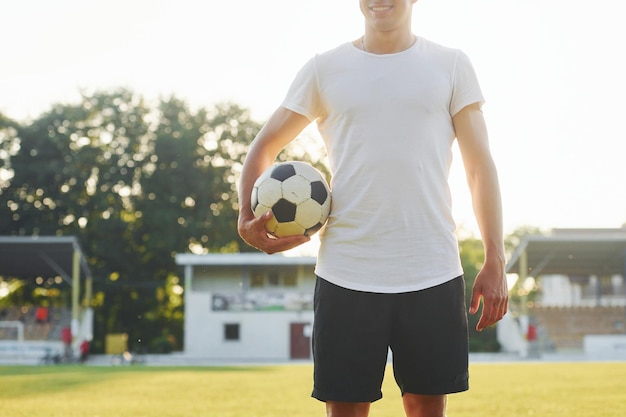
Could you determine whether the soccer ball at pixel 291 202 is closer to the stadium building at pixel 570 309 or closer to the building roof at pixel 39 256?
the building roof at pixel 39 256

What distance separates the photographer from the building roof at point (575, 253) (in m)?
39.8

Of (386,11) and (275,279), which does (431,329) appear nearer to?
(386,11)

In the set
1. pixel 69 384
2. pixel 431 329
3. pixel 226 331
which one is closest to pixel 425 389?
pixel 431 329

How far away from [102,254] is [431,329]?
4439cm

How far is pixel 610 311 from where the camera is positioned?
4466 centimetres

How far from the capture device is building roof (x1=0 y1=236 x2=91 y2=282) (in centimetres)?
3644

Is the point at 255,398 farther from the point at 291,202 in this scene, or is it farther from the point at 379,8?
the point at 379,8

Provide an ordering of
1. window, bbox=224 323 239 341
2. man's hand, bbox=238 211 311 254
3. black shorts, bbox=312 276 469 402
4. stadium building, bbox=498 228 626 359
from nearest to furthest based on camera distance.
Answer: black shorts, bbox=312 276 469 402 < man's hand, bbox=238 211 311 254 < stadium building, bbox=498 228 626 359 < window, bbox=224 323 239 341

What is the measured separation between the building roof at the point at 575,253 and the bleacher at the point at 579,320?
77.9 inches


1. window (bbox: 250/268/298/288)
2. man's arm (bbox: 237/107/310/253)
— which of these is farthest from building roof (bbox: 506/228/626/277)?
man's arm (bbox: 237/107/310/253)

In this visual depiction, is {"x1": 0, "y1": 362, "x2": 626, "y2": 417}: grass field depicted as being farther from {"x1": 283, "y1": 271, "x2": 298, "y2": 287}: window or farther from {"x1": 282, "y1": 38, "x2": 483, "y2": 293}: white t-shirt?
{"x1": 283, "y1": 271, "x2": 298, "y2": 287}: window

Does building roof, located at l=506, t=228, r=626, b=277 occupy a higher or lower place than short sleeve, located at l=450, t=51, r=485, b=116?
higher

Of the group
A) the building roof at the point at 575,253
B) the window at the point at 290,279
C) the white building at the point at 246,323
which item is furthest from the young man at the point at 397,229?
the window at the point at 290,279

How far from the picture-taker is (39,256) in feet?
130
